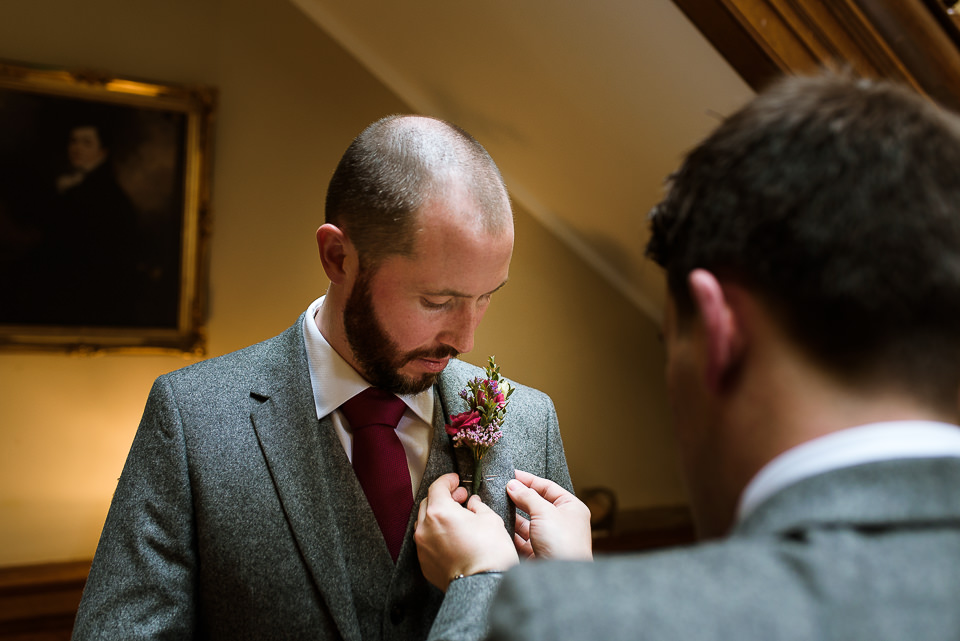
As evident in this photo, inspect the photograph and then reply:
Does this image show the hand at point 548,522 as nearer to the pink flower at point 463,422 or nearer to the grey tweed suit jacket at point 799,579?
the pink flower at point 463,422

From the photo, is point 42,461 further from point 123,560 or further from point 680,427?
point 680,427

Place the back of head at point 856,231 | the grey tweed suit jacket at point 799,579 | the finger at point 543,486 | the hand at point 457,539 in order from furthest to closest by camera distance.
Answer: the finger at point 543,486, the hand at point 457,539, the back of head at point 856,231, the grey tweed suit jacket at point 799,579

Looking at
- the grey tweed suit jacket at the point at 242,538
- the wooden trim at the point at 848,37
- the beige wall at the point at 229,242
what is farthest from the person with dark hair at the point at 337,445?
the beige wall at the point at 229,242

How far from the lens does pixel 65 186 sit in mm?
2838

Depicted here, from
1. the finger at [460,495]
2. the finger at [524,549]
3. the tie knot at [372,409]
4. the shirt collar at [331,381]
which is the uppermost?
the shirt collar at [331,381]

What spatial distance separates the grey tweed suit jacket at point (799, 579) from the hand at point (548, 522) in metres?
0.65

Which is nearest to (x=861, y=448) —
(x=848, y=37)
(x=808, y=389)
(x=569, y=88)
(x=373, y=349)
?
(x=808, y=389)

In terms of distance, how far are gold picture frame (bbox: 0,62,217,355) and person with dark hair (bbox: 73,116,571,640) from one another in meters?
1.79

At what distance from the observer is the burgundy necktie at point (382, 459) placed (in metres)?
1.29

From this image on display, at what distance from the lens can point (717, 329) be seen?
636 millimetres

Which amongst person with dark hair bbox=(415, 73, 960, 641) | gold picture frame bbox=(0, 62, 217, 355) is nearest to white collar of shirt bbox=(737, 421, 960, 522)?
person with dark hair bbox=(415, 73, 960, 641)

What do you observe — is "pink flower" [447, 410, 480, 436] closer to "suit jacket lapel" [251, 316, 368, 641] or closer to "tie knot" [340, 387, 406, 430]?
"tie knot" [340, 387, 406, 430]

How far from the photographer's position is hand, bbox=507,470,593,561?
1185mm

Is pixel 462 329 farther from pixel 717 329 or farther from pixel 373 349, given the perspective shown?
pixel 717 329
